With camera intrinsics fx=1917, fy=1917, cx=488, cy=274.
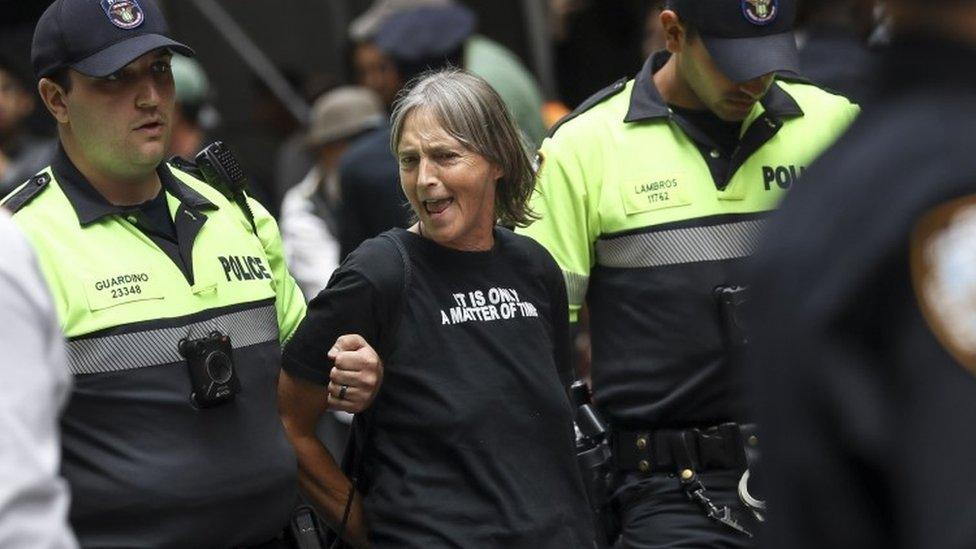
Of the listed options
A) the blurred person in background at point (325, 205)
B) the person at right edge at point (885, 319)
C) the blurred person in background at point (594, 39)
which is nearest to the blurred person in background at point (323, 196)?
the blurred person in background at point (325, 205)

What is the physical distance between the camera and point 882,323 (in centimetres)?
179

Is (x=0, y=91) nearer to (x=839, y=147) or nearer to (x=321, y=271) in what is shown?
(x=321, y=271)

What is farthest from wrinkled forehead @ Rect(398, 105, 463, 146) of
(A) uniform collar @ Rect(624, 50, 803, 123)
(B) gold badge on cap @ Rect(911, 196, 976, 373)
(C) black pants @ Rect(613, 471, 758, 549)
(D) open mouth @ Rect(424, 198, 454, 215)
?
(B) gold badge on cap @ Rect(911, 196, 976, 373)

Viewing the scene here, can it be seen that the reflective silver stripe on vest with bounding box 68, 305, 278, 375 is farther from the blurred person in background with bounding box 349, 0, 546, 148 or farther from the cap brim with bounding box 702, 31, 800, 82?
the blurred person in background with bounding box 349, 0, 546, 148

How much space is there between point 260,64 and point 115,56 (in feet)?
21.4

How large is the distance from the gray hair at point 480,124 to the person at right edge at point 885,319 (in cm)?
235

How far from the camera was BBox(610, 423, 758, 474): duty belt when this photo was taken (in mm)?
4664

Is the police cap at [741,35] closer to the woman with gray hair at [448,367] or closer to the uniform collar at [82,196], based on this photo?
the woman with gray hair at [448,367]

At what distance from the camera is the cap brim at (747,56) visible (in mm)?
4633

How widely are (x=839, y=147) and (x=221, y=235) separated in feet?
8.47

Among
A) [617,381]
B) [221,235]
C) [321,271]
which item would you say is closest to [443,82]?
[221,235]

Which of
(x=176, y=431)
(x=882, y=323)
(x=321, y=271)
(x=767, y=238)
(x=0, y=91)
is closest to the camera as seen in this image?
(x=882, y=323)

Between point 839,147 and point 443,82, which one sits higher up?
point 839,147

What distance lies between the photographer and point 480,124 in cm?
427
